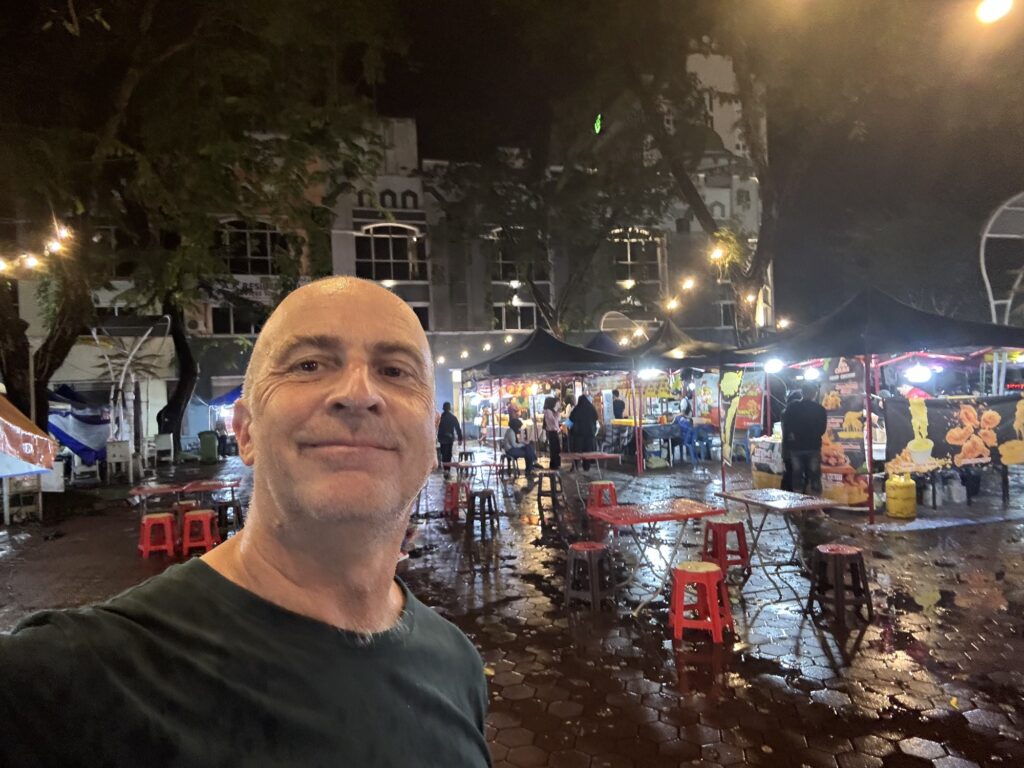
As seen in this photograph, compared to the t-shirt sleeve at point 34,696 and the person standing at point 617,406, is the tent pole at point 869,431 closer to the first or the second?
the t-shirt sleeve at point 34,696

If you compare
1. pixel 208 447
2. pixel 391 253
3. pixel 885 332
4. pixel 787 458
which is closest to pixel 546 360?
pixel 787 458

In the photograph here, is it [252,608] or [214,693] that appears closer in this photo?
[214,693]

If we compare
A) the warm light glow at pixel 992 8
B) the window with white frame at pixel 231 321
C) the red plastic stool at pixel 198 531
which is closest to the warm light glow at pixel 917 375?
the warm light glow at pixel 992 8

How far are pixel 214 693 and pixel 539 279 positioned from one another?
1191 inches

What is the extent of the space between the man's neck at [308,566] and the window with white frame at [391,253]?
92.1ft

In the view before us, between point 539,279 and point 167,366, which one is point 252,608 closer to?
point 167,366

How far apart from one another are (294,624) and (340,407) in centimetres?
36

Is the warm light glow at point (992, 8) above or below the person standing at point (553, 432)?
above

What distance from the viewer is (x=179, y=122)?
1034 cm

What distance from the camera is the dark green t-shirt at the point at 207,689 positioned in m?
0.82

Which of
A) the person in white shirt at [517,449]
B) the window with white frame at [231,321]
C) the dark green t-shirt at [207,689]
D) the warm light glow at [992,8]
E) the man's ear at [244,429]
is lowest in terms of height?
the person in white shirt at [517,449]

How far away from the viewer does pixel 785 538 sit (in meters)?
8.65

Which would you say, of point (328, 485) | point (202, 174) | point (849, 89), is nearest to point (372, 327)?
point (328, 485)

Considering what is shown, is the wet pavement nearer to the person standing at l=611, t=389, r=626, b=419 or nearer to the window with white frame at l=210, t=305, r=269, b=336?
the person standing at l=611, t=389, r=626, b=419
